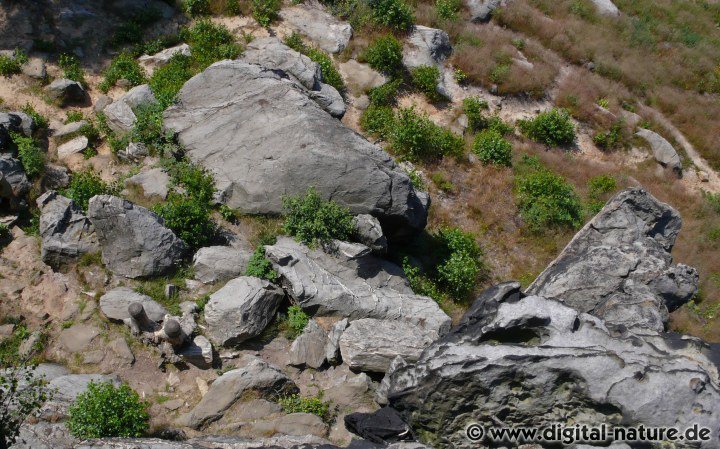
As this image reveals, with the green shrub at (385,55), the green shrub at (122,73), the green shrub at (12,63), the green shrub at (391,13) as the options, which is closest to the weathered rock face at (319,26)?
the green shrub at (385,55)

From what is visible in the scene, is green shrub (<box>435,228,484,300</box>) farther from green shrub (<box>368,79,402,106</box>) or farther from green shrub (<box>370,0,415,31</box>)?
green shrub (<box>370,0,415,31</box>)

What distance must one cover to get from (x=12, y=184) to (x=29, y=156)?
1.03 m

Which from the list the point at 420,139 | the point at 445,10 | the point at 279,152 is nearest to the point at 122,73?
the point at 279,152

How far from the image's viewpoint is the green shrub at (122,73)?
19844mm

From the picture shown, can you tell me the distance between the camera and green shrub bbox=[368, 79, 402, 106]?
72.9 ft

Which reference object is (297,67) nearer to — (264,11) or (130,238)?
(264,11)

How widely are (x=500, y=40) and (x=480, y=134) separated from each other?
21.4 feet

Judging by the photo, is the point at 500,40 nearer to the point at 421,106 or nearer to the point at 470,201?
the point at 421,106

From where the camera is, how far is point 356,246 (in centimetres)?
1545

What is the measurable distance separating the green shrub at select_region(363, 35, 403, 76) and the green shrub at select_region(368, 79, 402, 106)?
629 millimetres

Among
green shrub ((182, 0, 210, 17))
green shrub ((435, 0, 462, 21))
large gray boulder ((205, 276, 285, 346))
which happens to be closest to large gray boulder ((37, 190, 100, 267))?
large gray boulder ((205, 276, 285, 346))

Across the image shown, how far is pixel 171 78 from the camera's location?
19875 millimetres

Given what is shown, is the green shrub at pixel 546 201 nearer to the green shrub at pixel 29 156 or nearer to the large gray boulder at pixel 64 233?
the large gray boulder at pixel 64 233

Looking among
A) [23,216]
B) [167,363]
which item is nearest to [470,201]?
[167,363]
